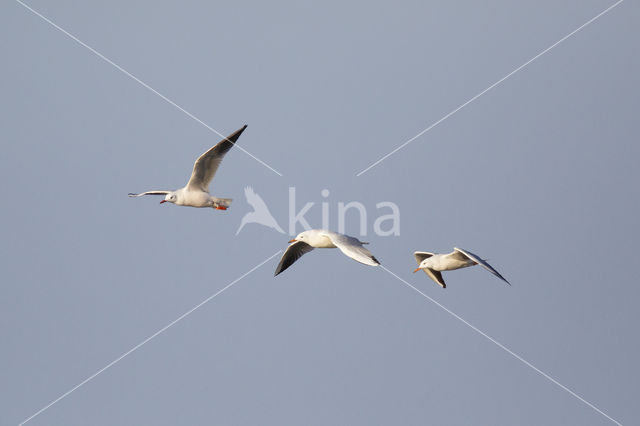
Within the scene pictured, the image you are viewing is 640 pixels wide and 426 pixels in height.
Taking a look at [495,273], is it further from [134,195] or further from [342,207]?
[134,195]

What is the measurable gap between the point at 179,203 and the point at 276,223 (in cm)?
260

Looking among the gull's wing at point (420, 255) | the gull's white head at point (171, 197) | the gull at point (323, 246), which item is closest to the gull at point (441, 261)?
the gull's wing at point (420, 255)

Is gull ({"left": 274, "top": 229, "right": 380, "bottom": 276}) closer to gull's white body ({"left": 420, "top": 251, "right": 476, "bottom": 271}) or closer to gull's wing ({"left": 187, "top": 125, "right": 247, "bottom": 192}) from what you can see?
gull's white body ({"left": 420, "top": 251, "right": 476, "bottom": 271})

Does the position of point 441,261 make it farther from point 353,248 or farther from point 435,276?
point 353,248

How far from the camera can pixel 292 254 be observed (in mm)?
27797

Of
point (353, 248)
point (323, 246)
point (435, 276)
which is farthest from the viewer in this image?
point (435, 276)

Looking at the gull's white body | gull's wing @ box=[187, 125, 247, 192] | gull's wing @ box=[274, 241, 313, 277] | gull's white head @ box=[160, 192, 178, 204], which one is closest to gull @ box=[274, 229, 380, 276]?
gull's wing @ box=[274, 241, 313, 277]

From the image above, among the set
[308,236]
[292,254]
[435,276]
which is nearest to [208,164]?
[308,236]

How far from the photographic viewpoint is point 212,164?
2506 centimetres

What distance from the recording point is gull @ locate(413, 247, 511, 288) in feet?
82.2

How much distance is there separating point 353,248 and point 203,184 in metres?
4.34

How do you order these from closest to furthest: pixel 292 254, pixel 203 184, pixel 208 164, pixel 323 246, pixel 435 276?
pixel 208 164 → pixel 203 184 → pixel 323 246 → pixel 435 276 → pixel 292 254

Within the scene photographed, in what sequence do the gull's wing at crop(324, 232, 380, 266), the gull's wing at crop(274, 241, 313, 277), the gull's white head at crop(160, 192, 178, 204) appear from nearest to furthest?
the gull's wing at crop(324, 232, 380, 266)
the gull's white head at crop(160, 192, 178, 204)
the gull's wing at crop(274, 241, 313, 277)

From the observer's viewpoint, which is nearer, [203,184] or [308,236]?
[203,184]
